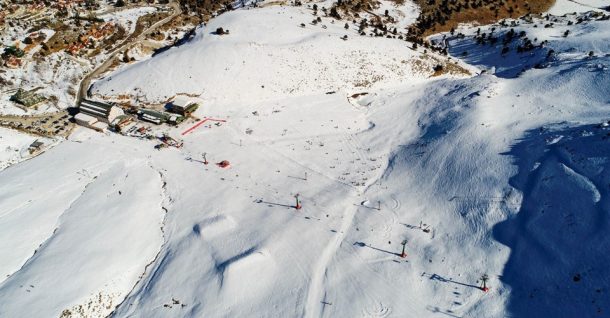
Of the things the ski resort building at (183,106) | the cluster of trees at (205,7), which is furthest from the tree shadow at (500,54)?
the cluster of trees at (205,7)

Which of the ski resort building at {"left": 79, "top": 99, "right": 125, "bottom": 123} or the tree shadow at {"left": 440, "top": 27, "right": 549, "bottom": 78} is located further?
the tree shadow at {"left": 440, "top": 27, "right": 549, "bottom": 78}

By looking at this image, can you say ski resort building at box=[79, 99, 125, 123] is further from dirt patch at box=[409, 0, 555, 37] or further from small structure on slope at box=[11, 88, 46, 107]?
dirt patch at box=[409, 0, 555, 37]

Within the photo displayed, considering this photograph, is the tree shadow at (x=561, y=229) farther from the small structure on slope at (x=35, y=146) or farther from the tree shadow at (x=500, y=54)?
the small structure on slope at (x=35, y=146)

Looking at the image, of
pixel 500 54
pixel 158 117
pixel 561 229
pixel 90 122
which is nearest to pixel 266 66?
pixel 158 117

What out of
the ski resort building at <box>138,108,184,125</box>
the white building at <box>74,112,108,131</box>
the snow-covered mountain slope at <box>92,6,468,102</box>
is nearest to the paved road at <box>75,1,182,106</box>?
the snow-covered mountain slope at <box>92,6,468,102</box>

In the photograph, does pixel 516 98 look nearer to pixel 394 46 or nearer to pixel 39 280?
pixel 394 46
